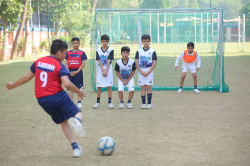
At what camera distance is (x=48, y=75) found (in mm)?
3455

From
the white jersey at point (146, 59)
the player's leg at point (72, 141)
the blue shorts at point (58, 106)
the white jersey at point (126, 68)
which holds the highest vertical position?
the white jersey at point (146, 59)

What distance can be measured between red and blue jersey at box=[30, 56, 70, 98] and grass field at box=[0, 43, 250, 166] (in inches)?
34.0

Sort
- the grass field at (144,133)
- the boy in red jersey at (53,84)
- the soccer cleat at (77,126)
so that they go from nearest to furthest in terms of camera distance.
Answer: the soccer cleat at (77,126) → the boy in red jersey at (53,84) → the grass field at (144,133)

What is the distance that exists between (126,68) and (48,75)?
3071mm

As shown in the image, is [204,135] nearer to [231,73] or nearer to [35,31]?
[231,73]

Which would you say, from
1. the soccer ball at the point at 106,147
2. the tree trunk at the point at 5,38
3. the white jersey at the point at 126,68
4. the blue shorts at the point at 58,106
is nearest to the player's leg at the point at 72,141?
the blue shorts at the point at 58,106

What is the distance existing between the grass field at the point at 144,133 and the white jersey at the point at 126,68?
2.60 feet

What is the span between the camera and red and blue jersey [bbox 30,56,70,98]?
3.44 m

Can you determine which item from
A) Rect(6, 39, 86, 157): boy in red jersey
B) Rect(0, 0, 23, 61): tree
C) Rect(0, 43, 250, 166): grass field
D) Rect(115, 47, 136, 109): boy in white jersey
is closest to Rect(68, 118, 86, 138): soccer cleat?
Rect(6, 39, 86, 157): boy in red jersey

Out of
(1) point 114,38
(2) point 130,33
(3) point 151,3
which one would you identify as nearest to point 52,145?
(1) point 114,38

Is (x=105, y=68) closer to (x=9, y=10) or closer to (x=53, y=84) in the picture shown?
(x=53, y=84)

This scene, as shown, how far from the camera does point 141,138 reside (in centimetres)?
438

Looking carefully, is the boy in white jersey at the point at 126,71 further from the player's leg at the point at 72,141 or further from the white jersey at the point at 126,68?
the player's leg at the point at 72,141

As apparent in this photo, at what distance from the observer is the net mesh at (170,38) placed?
9.14 m
